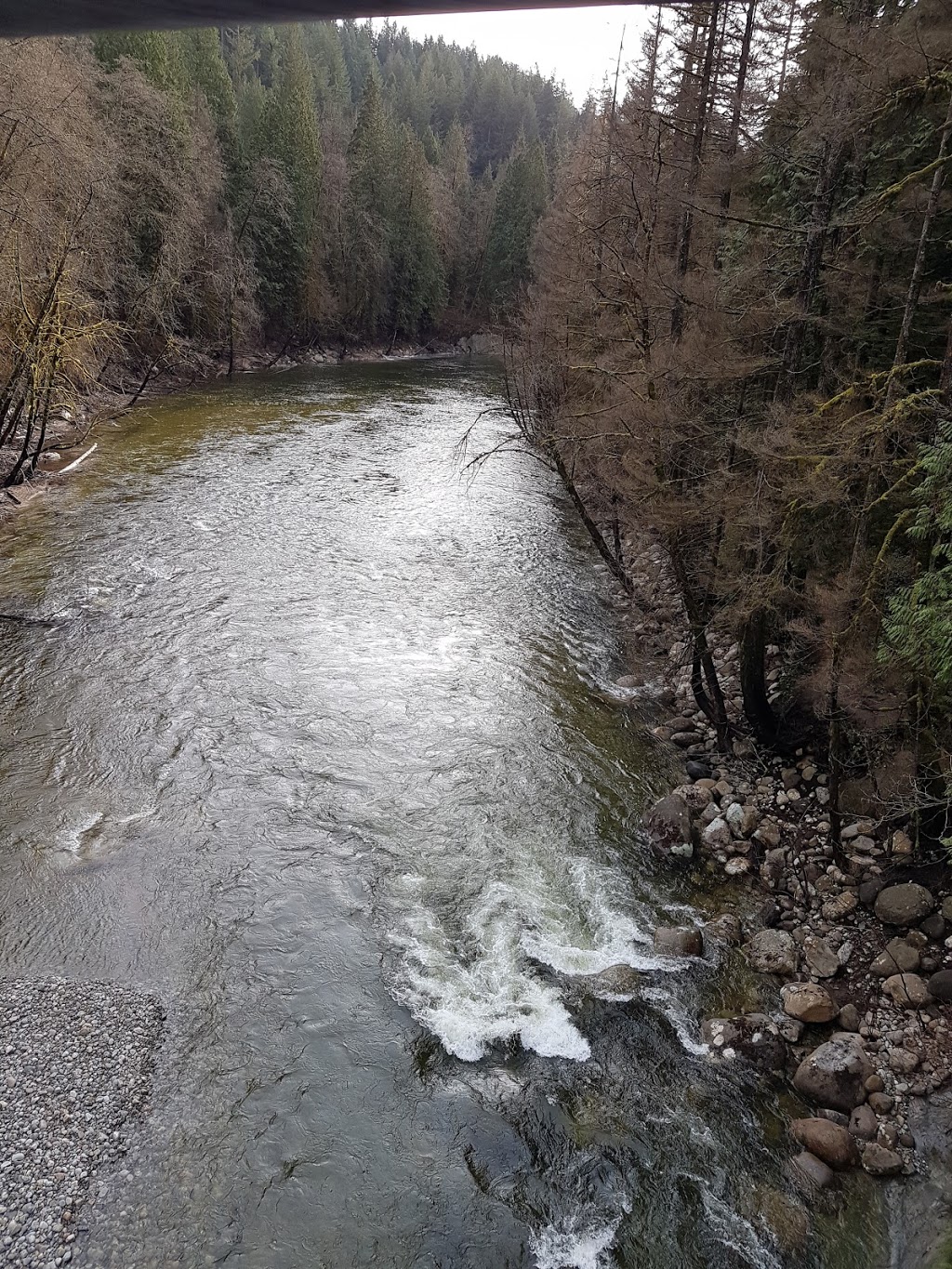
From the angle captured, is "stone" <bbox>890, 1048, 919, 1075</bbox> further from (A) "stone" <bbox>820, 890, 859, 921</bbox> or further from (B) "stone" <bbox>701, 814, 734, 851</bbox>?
(B) "stone" <bbox>701, 814, 734, 851</bbox>

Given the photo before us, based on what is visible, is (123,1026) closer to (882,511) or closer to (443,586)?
(882,511)

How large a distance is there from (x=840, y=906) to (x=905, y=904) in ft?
2.08

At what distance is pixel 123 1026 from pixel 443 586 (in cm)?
1100

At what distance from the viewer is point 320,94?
2894 inches

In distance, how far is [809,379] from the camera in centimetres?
1142

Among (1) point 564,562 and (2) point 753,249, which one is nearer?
(2) point 753,249

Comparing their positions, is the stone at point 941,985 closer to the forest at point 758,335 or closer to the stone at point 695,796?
the forest at point 758,335

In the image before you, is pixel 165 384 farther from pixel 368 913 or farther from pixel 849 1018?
pixel 849 1018

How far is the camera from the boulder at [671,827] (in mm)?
9203

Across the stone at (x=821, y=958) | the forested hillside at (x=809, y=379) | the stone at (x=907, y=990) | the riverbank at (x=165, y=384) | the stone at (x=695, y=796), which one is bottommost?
the stone at (x=821, y=958)

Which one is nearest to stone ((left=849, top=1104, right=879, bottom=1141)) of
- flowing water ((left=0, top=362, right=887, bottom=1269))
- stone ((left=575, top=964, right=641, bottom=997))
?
flowing water ((left=0, top=362, right=887, bottom=1269))

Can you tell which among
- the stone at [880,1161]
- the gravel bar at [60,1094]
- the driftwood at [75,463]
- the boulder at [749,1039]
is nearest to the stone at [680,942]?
the boulder at [749,1039]

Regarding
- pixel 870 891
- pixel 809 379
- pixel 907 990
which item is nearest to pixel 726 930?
pixel 870 891

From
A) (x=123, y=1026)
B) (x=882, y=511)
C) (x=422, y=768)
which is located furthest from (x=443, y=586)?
(x=123, y=1026)
